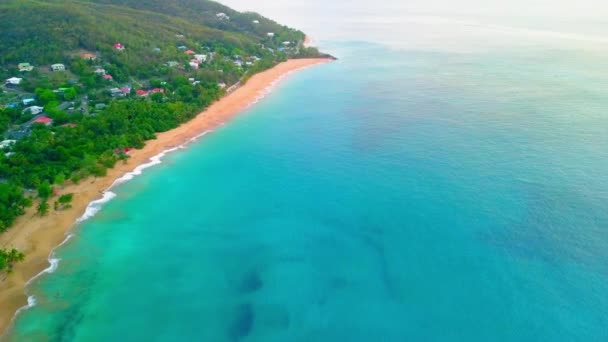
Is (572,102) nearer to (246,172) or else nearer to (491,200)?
(491,200)

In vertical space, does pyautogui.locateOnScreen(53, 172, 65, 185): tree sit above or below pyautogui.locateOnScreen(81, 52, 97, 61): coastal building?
below

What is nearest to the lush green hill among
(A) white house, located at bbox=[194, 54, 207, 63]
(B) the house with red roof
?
(A) white house, located at bbox=[194, 54, 207, 63]

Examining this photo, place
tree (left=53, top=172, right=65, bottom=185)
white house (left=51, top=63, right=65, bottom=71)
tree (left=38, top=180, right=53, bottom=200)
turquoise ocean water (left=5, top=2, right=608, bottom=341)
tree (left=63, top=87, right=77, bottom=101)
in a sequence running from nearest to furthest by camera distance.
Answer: turquoise ocean water (left=5, top=2, right=608, bottom=341) → tree (left=38, top=180, right=53, bottom=200) → tree (left=53, top=172, right=65, bottom=185) → tree (left=63, top=87, right=77, bottom=101) → white house (left=51, top=63, right=65, bottom=71)

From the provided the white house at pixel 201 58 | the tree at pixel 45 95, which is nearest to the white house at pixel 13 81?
the tree at pixel 45 95

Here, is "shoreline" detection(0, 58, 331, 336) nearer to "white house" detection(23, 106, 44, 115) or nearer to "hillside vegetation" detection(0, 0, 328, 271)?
"hillside vegetation" detection(0, 0, 328, 271)

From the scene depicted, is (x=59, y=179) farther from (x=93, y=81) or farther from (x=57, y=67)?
(x=57, y=67)

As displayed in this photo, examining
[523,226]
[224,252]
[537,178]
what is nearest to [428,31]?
[537,178]

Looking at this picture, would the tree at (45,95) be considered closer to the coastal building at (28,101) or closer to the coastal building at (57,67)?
the coastal building at (28,101)
